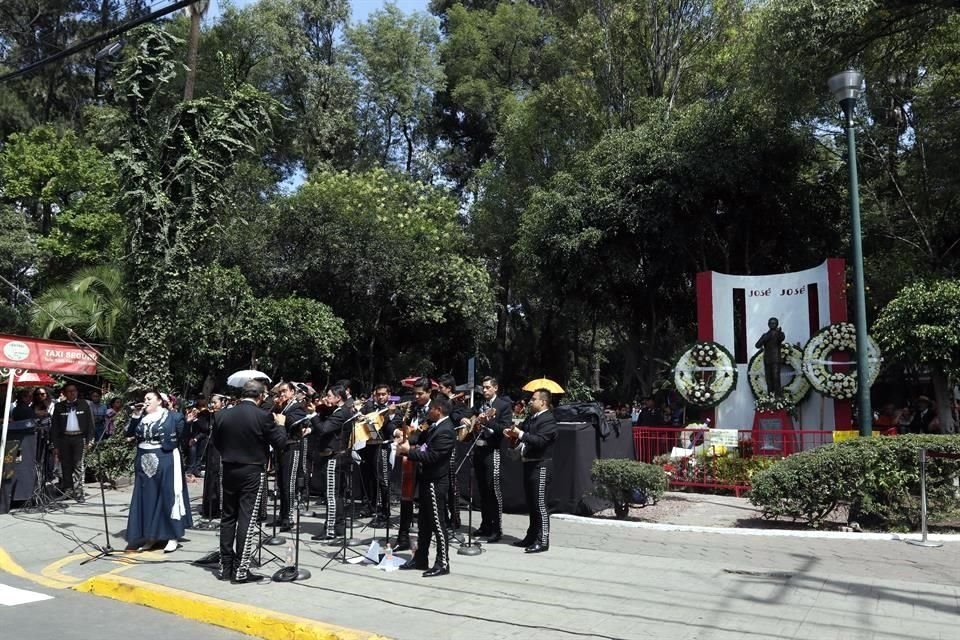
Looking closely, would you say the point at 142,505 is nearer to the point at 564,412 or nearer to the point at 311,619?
the point at 311,619

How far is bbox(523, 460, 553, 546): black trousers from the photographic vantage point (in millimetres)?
8906

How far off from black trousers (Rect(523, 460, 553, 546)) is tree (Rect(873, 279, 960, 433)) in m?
9.04

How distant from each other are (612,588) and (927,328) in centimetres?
1005

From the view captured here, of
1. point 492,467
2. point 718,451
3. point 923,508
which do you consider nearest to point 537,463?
point 492,467

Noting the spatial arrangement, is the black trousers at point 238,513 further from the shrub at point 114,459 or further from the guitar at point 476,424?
the shrub at point 114,459

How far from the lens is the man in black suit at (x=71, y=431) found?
1323cm

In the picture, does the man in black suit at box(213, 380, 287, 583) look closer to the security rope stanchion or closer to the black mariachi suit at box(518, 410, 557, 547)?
the black mariachi suit at box(518, 410, 557, 547)

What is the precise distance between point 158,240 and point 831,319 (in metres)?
15.0

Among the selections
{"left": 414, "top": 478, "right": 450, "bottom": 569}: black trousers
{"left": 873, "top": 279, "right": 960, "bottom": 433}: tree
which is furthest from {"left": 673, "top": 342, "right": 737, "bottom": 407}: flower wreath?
{"left": 414, "top": 478, "right": 450, "bottom": 569}: black trousers

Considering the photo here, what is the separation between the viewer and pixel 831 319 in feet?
Result: 59.6

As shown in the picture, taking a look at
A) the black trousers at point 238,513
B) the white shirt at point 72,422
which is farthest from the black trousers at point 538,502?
the white shirt at point 72,422

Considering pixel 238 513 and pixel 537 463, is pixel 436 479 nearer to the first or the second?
pixel 537 463

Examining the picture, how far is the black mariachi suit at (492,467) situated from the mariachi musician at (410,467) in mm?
664

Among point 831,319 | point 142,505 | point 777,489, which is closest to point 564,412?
point 777,489
